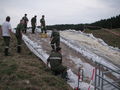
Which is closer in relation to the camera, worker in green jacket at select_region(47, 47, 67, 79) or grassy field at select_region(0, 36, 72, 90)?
grassy field at select_region(0, 36, 72, 90)

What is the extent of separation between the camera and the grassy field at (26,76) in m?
11.6

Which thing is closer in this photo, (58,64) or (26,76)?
(26,76)

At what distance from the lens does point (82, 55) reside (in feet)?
61.7

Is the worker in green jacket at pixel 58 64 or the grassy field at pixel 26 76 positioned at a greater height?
the worker in green jacket at pixel 58 64

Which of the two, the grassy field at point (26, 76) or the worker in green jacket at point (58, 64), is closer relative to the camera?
the grassy field at point (26, 76)

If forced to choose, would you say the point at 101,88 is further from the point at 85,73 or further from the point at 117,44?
the point at 117,44

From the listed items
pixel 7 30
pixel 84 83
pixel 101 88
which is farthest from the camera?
pixel 7 30

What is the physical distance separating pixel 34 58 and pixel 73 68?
8.04 feet

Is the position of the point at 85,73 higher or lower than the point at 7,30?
lower

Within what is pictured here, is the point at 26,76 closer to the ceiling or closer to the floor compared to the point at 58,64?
closer to the floor

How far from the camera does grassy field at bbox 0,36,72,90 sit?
11.6 metres

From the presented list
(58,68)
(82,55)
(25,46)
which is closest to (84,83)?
(58,68)

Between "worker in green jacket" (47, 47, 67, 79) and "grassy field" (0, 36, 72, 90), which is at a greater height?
"worker in green jacket" (47, 47, 67, 79)

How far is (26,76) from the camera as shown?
12586 millimetres
